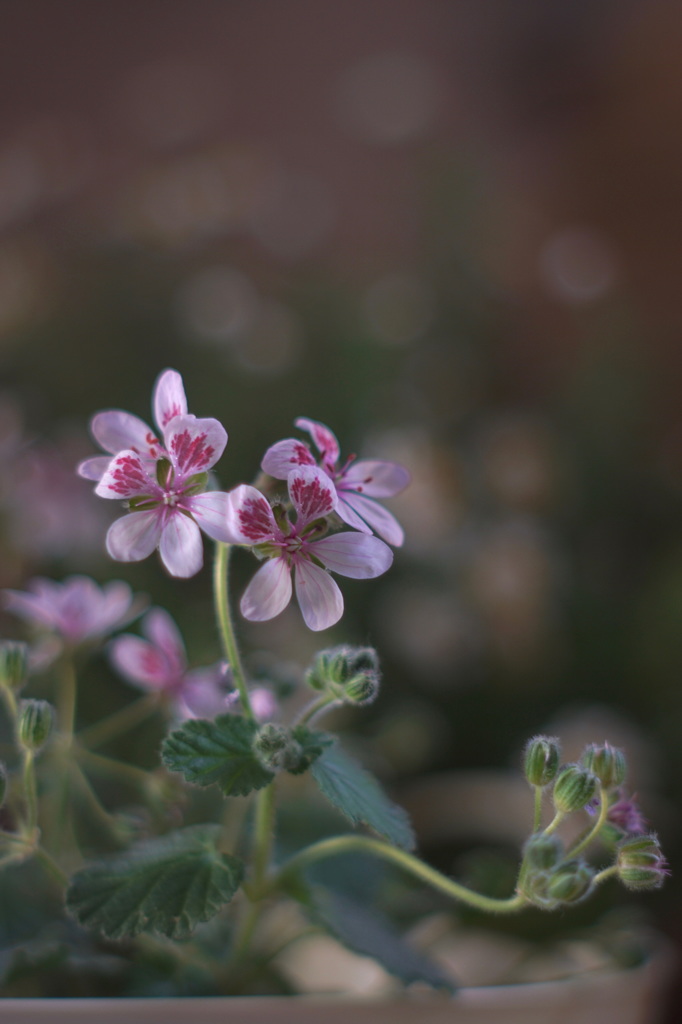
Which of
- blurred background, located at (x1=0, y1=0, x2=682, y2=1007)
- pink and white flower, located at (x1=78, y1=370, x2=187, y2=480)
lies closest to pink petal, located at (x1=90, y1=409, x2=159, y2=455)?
pink and white flower, located at (x1=78, y1=370, x2=187, y2=480)

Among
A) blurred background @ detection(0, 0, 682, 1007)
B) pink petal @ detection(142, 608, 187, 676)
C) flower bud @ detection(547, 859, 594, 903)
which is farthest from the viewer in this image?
blurred background @ detection(0, 0, 682, 1007)

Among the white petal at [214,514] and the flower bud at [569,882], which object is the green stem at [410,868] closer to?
the flower bud at [569,882]

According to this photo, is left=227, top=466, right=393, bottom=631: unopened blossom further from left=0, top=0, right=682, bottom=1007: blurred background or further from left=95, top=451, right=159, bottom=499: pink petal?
left=0, top=0, right=682, bottom=1007: blurred background

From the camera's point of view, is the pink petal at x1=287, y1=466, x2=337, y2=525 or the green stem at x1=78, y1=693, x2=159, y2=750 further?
the green stem at x1=78, y1=693, x2=159, y2=750

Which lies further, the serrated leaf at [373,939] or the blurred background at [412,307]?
the blurred background at [412,307]

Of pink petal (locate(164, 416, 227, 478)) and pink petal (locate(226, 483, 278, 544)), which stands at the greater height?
pink petal (locate(164, 416, 227, 478))

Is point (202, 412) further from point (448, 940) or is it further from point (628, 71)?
point (628, 71)

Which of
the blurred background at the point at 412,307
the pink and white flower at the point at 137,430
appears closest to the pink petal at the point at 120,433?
the pink and white flower at the point at 137,430
